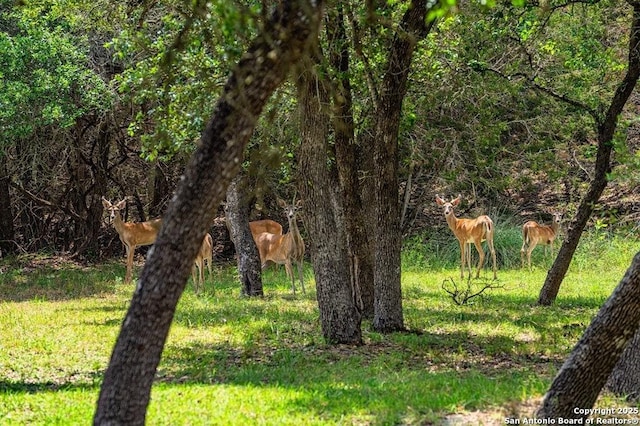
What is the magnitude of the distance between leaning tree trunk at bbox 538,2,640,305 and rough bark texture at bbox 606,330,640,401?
4.96 meters

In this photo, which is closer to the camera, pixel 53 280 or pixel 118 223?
pixel 53 280

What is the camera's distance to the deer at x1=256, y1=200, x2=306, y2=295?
1870cm

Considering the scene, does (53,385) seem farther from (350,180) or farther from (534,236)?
(534,236)

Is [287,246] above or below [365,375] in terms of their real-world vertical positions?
above

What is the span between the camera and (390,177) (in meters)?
11.9

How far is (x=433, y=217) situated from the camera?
2645cm

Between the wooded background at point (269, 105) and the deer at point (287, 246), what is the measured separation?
3.19 ft

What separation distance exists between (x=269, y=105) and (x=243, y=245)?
21.0 feet

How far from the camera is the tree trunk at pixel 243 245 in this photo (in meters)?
17.7

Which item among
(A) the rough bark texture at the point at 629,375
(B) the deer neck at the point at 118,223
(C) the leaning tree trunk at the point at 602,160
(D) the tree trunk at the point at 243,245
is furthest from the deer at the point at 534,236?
(A) the rough bark texture at the point at 629,375

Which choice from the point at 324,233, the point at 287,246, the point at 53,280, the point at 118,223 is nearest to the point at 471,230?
the point at 287,246

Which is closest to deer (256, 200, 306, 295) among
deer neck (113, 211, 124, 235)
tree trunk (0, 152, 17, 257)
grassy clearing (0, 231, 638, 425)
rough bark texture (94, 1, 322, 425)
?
grassy clearing (0, 231, 638, 425)

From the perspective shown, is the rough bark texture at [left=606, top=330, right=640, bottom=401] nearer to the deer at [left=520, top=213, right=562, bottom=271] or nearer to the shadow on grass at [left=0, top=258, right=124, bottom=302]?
the shadow on grass at [left=0, top=258, right=124, bottom=302]

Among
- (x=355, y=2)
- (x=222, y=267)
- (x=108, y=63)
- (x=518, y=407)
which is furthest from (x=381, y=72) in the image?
(x=222, y=267)
